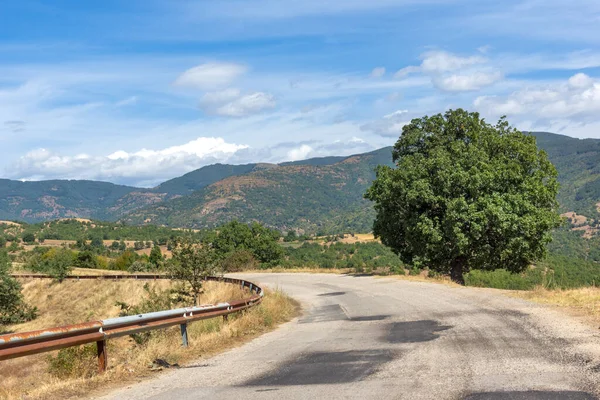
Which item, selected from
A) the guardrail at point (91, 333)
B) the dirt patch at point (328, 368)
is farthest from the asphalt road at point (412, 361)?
the guardrail at point (91, 333)

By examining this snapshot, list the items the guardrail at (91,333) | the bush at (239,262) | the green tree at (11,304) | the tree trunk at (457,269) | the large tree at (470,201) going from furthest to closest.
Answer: the bush at (239,262) < the green tree at (11,304) < the tree trunk at (457,269) < the large tree at (470,201) < the guardrail at (91,333)

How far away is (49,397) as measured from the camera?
7.52m

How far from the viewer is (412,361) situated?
848cm

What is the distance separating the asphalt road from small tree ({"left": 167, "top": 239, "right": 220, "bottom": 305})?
764 centimetres

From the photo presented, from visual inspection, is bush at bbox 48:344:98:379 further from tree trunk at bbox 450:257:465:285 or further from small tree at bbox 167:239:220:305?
tree trunk at bbox 450:257:465:285

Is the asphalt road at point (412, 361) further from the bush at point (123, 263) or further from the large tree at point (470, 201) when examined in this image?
the bush at point (123, 263)

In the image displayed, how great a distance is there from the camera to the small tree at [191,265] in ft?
70.8

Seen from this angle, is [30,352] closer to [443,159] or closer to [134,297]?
[443,159]

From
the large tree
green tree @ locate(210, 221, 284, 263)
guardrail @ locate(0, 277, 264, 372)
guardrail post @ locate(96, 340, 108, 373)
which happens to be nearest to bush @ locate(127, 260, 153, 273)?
green tree @ locate(210, 221, 284, 263)

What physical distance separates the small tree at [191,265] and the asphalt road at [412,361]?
764 cm

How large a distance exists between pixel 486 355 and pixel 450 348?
2.84 feet

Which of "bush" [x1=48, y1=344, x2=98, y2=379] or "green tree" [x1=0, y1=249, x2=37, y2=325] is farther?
"green tree" [x1=0, y1=249, x2=37, y2=325]

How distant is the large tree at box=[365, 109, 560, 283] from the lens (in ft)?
87.6

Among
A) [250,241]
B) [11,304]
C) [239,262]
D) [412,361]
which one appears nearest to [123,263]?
[250,241]
